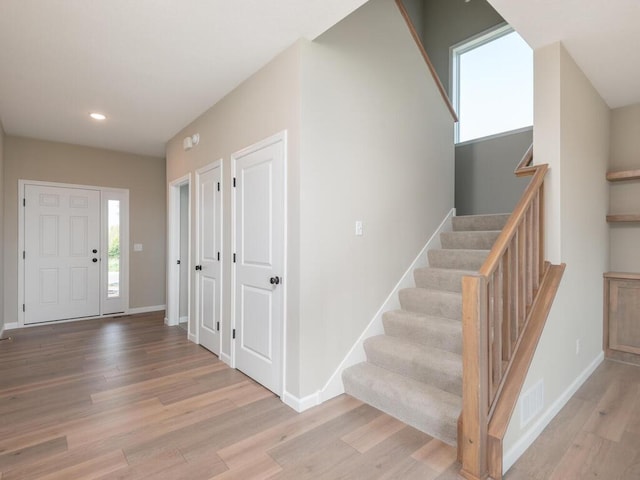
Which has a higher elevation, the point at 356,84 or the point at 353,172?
the point at 356,84

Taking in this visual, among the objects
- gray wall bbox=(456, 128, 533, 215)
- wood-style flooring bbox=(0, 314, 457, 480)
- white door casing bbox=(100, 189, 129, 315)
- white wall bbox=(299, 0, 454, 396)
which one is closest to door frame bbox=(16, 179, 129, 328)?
white door casing bbox=(100, 189, 129, 315)

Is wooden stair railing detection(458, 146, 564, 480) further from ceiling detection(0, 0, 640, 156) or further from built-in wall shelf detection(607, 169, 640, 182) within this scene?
built-in wall shelf detection(607, 169, 640, 182)

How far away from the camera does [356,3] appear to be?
204 centimetres

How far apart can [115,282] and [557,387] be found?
576cm

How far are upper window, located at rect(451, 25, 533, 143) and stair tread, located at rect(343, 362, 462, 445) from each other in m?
3.55

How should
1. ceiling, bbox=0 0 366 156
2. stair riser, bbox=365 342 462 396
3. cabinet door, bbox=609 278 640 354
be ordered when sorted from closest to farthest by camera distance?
ceiling, bbox=0 0 366 156, stair riser, bbox=365 342 462 396, cabinet door, bbox=609 278 640 354

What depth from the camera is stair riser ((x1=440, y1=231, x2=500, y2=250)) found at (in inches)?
129

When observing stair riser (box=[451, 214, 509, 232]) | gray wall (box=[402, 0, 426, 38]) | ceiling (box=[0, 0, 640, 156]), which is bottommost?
stair riser (box=[451, 214, 509, 232])

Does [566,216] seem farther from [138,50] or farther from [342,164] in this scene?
[138,50]

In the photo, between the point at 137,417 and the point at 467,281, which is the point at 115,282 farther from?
the point at 467,281

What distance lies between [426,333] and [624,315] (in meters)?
2.14

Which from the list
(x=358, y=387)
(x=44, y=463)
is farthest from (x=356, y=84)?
(x=44, y=463)

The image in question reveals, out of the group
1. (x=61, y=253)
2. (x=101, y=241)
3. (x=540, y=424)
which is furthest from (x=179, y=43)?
(x=61, y=253)

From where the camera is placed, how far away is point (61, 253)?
16.4ft
